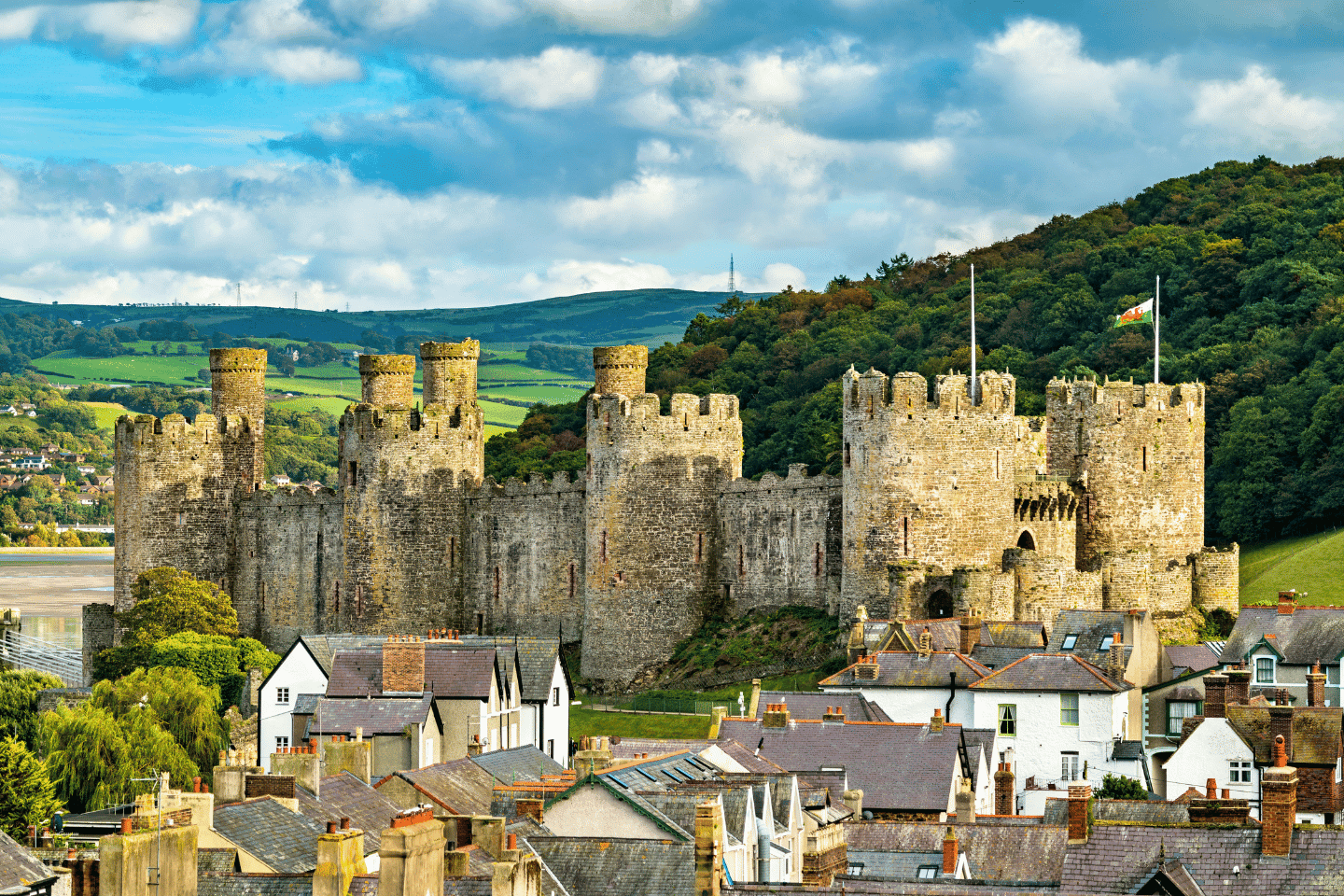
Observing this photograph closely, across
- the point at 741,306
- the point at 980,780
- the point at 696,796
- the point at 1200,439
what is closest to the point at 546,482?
the point at 1200,439

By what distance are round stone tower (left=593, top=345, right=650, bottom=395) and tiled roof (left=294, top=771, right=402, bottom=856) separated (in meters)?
27.0

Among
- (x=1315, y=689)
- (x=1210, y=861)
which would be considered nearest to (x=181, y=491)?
(x=1315, y=689)

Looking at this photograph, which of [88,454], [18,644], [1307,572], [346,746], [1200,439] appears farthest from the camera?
[88,454]

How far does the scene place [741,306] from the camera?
101m

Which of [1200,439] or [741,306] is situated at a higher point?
[741,306]

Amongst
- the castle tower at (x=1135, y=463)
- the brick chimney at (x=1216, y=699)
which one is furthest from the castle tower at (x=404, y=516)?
the brick chimney at (x=1216, y=699)

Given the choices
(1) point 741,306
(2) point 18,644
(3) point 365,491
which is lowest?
(2) point 18,644

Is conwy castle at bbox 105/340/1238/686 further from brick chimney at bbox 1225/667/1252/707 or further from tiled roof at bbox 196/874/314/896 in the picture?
tiled roof at bbox 196/874/314/896

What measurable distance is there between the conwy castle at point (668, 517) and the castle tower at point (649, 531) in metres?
0.04

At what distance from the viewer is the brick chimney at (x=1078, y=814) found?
22594 millimetres

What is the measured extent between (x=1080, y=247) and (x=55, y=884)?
6733 centimetres

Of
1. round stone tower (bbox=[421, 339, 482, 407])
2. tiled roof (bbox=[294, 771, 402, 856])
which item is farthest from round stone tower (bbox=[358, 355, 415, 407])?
tiled roof (bbox=[294, 771, 402, 856])

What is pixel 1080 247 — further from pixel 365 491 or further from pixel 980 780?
pixel 980 780

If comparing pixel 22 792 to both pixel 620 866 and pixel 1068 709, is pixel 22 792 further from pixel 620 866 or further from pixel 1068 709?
pixel 620 866
